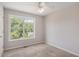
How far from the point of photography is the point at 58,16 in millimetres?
4641

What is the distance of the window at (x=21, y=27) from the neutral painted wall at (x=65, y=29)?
1.24 meters

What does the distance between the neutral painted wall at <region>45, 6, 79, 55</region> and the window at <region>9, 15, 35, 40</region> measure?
1235mm

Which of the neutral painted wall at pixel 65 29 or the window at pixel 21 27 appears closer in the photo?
the neutral painted wall at pixel 65 29

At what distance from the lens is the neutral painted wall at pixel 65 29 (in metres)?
3.63

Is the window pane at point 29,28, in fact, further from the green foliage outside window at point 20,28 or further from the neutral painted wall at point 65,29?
the neutral painted wall at point 65,29

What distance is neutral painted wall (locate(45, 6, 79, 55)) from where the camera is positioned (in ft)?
11.9

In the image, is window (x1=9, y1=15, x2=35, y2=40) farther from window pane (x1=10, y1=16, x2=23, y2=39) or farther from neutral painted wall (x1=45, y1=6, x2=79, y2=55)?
neutral painted wall (x1=45, y1=6, x2=79, y2=55)

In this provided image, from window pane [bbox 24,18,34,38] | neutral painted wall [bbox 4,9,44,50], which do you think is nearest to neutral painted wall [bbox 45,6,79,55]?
neutral painted wall [bbox 4,9,44,50]

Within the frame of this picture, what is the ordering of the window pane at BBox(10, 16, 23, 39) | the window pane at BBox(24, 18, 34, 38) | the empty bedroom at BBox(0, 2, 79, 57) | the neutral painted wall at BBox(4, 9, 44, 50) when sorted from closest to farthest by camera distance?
the empty bedroom at BBox(0, 2, 79, 57), the neutral painted wall at BBox(4, 9, 44, 50), the window pane at BBox(10, 16, 23, 39), the window pane at BBox(24, 18, 34, 38)

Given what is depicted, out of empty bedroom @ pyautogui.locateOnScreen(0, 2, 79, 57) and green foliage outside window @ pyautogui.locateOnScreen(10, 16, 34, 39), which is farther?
green foliage outside window @ pyautogui.locateOnScreen(10, 16, 34, 39)

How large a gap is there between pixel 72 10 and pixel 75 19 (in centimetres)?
44

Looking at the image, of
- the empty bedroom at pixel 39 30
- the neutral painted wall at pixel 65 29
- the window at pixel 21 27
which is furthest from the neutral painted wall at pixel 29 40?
the neutral painted wall at pixel 65 29

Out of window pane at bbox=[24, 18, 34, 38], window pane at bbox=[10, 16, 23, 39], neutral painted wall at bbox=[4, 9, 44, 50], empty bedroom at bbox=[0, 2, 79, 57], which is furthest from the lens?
window pane at bbox=[24, 18, 34, 38]

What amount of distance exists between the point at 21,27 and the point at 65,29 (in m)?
2.47
